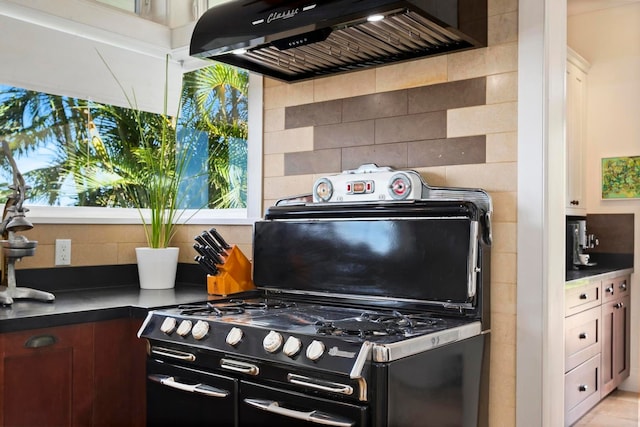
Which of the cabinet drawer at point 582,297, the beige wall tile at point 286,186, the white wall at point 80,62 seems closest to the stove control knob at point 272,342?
the beige wall tile at point 286,186

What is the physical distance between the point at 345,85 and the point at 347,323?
108cm

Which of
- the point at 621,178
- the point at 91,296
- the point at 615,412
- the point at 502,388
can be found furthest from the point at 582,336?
the point at 91,296

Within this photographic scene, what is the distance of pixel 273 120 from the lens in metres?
2.72

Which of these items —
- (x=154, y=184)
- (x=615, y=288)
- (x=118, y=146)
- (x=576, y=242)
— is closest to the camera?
(x=154, y=184)

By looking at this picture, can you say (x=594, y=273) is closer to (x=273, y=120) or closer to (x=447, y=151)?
(x=447, y=151)

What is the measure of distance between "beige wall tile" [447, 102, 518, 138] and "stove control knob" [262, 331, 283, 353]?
100cm

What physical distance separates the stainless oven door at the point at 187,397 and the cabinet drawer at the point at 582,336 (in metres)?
2.06

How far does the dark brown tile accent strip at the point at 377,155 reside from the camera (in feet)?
7.55

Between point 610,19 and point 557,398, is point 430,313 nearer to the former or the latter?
point 557,398

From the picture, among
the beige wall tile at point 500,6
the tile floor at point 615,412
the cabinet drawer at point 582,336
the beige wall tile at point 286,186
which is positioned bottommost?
the tile floor at point 615,412

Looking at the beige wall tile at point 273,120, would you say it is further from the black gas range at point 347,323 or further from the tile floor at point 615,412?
the tile floor at point 615,412

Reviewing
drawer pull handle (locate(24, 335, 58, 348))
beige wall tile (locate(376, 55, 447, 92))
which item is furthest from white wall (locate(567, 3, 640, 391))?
drawer pull handle (locate(24, 335, 58, 348))

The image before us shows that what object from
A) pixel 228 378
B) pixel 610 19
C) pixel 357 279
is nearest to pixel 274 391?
pixel 228 378

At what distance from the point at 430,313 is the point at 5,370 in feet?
4.57
